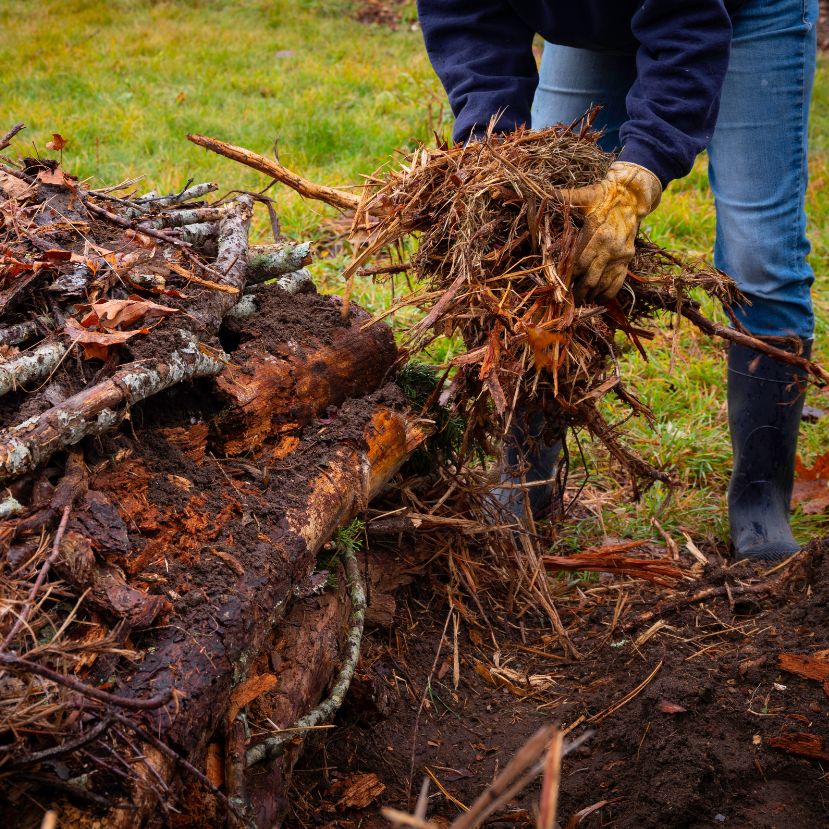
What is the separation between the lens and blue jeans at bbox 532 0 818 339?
2553 mm

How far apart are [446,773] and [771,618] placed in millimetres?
1064

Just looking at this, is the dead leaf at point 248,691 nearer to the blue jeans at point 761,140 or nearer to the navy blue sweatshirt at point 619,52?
the navy blue sweatshirt at point 619,52

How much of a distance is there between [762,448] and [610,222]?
4.22 feet

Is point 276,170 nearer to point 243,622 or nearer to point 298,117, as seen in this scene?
point 243,622

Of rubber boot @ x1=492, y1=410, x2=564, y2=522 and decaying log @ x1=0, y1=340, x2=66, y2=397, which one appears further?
rubber boot @ x1=492, y1=410, x2=564, y2=522

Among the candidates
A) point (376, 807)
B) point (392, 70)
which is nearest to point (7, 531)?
point (376, 807)

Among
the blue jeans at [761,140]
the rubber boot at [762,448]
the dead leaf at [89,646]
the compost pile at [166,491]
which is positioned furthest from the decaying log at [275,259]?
the rubber boot at [762,448]

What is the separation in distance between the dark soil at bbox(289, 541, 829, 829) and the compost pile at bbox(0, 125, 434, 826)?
0.27 metres

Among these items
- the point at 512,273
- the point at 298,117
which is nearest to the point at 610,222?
the point at 512,273

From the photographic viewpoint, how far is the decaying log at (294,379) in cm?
207

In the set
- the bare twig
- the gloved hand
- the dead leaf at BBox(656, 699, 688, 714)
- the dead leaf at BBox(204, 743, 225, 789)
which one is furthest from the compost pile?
the dead leaf at BBox(656, 699, 688, 714)

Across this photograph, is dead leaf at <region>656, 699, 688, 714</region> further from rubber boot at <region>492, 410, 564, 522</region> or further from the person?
rubber boot at <region>492, 410, 564, 522</region>

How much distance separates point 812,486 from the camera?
3.43 metres

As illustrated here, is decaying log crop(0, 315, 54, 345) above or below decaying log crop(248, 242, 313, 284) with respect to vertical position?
above
